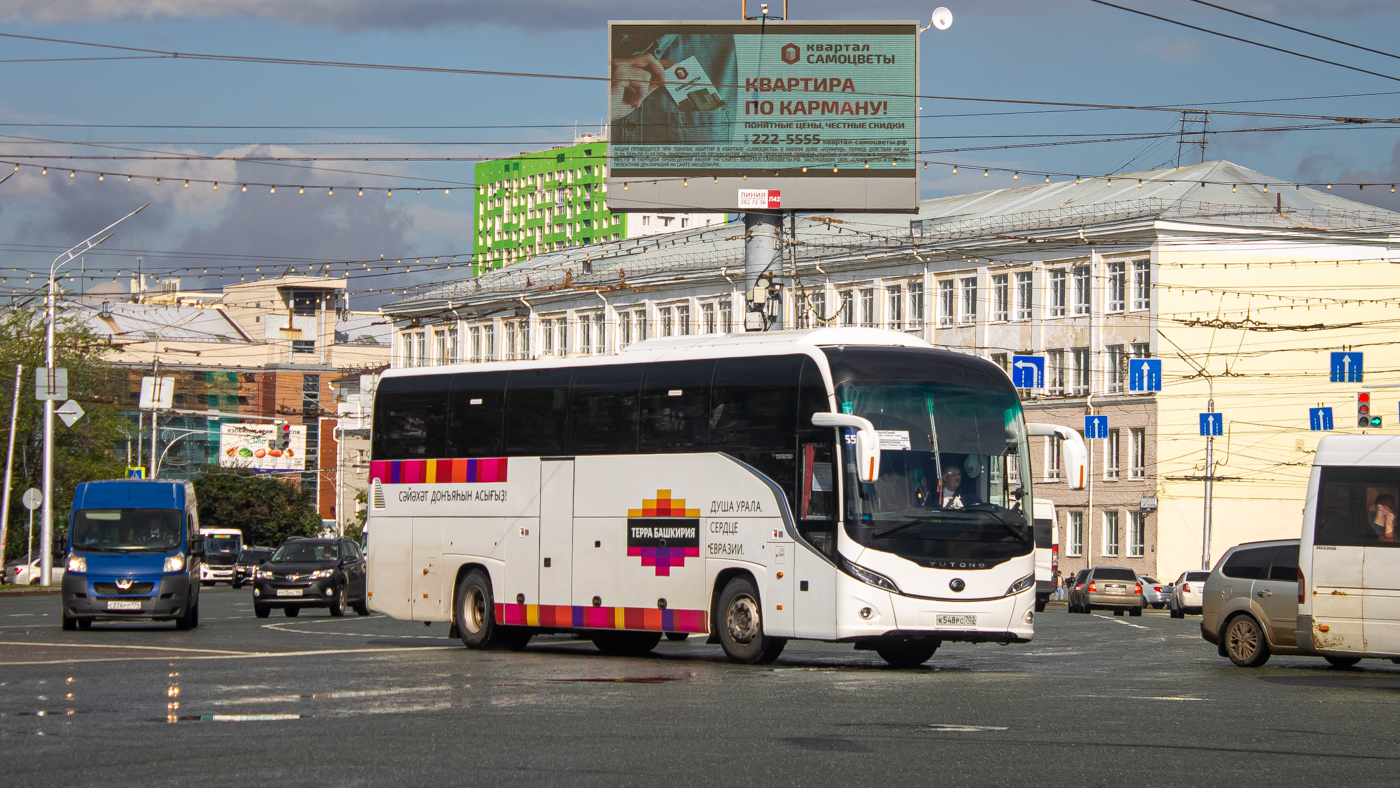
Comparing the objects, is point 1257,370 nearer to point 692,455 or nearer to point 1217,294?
point 1217,294

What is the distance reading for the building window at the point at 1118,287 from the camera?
71.8 meters

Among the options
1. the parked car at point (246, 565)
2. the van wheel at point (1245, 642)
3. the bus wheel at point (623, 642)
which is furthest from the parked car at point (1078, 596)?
the van wheel at point (1245, 642)

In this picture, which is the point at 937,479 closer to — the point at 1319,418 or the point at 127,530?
the point at 127,530

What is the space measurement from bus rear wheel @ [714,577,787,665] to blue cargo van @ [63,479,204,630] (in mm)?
11614

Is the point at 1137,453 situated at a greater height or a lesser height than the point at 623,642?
greater

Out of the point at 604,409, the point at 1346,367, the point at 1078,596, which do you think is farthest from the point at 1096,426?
the point at 604,409

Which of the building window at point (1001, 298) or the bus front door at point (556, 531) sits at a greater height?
the building window at point (1001, 298)

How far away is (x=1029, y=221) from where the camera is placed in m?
76.3

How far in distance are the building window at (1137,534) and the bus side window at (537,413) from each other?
51123 mm

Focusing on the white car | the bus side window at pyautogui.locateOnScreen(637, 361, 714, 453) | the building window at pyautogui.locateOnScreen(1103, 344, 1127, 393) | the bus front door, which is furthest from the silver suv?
the building window at pyautogui.locateOnScreen(1103, 344, 1127, 393)

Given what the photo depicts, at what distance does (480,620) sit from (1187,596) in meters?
30.6

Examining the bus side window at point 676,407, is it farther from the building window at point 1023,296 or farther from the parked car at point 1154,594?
the building window at point 1023,296

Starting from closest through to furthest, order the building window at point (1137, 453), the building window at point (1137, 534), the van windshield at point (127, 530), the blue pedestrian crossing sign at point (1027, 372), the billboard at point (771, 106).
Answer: the van windshield at point (127, 530)
the billboard at point (771, 106)
the blue pedestrian crossing sign at point (1027, 372)
the building window at point (1137, 534)
the building window at point (1137, 453)

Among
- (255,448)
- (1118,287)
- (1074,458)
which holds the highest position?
(1118,287)
